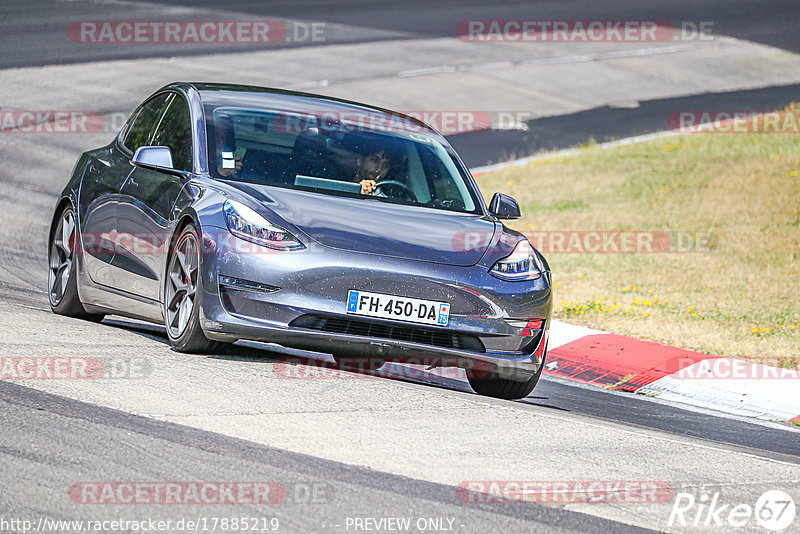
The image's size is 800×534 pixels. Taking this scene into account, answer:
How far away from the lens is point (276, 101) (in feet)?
26.5

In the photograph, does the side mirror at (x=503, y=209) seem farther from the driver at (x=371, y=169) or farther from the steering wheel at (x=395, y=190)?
the driver at (x=371, y=169)

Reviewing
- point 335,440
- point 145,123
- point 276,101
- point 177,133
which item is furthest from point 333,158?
point 335,440

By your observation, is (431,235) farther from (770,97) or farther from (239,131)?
(770,97)

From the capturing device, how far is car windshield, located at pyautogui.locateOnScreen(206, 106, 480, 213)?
7422mm

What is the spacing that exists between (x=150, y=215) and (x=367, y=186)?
1.32m

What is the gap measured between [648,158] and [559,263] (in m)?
5.81

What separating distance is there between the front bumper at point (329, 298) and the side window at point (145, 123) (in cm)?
205

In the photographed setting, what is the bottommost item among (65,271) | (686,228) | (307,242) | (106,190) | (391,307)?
(686,228)

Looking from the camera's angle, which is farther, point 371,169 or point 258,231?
point 371,169

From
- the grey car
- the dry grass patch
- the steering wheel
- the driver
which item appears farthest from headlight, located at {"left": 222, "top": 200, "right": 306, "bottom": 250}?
the dry grass patch

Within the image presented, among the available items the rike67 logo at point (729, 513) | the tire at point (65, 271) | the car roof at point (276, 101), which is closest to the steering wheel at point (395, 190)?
the car roof at point (276, 101)

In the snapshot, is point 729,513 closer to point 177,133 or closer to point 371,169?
point 371,169

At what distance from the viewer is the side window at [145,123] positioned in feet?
27.7

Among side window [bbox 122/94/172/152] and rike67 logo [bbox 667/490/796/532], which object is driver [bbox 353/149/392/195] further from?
rike67 logo [bbox 667/490/796/532]
